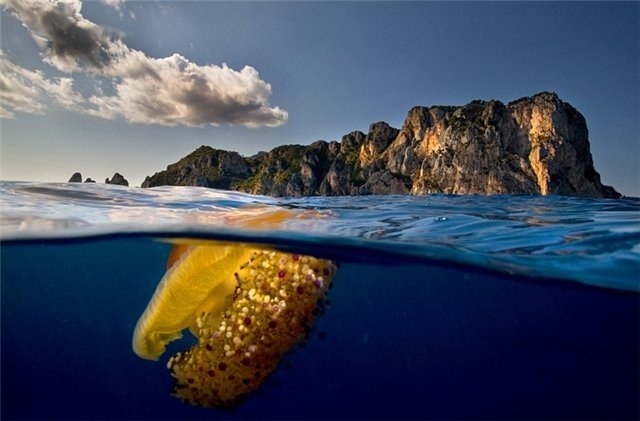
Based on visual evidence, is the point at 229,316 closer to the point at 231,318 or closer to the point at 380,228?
the point at 231,318

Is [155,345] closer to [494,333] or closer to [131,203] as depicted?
[131,203]

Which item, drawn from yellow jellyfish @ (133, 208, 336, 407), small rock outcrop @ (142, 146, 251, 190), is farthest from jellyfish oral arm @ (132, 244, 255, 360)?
small rock outcrop @ (142, 146, 251, 190)

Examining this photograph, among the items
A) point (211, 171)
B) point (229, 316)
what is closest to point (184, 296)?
point (229, 316)

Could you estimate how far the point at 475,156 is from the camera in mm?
112000

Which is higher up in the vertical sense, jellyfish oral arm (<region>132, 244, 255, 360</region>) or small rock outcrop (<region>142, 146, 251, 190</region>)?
small rock outcrop (<region>142, 146, 251, 190</region>)

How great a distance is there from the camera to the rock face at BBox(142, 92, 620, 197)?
361 feet

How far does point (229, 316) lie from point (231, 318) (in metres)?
0.04

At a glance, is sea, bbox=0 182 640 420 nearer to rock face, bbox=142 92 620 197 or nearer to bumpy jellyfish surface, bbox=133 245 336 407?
bumpy jellyfish surface, bbox=133 245 336 407

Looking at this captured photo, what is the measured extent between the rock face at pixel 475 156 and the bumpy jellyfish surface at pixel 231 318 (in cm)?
11360

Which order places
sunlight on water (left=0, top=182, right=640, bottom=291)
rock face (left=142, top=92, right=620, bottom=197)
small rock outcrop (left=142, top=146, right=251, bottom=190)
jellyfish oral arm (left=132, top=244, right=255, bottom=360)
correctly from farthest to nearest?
small rock outcrop (left=142, top=146, right=251, bottom=190)
rock face (left=142, top=92, right=620, bottom=197)
sunlight on water (left=0, top=182, right=640, bottom=291)
jellyfish oral arm (left=132, top=244, right=255, bottom=360)

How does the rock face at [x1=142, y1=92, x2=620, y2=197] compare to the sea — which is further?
the rock face at [x1=142, y1=92, x2=620, y2=197]

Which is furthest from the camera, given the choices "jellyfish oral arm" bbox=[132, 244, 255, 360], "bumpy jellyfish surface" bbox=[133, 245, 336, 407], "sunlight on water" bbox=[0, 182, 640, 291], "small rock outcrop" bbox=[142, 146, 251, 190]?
"small rock outcrop" bbox=[142, 146, 251, 190]

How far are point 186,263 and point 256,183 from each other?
164708mm

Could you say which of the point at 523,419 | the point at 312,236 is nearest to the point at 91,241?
the point at 312,236
